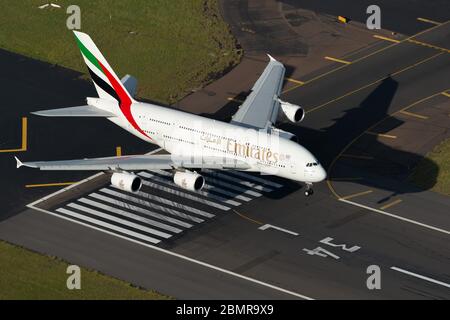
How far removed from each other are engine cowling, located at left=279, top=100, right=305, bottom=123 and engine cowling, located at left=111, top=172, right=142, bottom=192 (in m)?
20.9

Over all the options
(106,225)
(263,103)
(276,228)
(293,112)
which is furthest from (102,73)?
(276,228)

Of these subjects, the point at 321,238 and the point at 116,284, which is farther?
the point at 321,238

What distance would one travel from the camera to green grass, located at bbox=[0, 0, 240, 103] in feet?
420

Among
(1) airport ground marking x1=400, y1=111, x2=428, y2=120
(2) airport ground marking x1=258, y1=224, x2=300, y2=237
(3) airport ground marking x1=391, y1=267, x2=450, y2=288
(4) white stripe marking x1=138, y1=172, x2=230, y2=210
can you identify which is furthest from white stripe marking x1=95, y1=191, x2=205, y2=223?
(1) airport ground marking x1=400, y1=111, x2=428, y2=120

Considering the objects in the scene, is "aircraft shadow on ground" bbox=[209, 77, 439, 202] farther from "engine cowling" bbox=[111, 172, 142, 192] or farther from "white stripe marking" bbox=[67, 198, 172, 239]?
"engine cowling" bbox=[111, 172, 142, 192]

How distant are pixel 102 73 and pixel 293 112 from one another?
1944cm

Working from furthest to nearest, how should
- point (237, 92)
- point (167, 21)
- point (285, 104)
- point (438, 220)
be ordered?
point (167, 21) → point (237, 92) → point (285, 104) → point (438, 220)

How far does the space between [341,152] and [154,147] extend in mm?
18950

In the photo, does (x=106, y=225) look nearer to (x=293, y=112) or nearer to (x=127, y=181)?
(x=127, y=181)

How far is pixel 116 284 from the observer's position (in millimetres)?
90188

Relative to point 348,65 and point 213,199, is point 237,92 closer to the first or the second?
point 348,65
